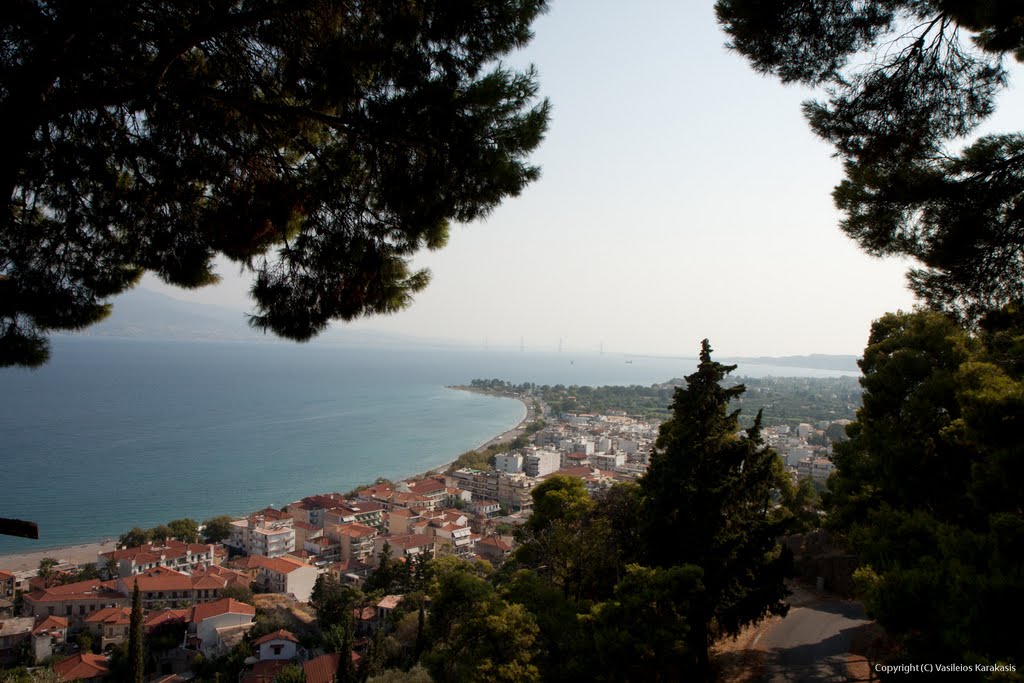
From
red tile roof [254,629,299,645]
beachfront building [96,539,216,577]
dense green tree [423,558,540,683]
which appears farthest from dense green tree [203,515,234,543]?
dense green tree [423,558,540,683]

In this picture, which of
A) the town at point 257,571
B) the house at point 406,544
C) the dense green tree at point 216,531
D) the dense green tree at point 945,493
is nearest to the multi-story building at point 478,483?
the town at point 257,571

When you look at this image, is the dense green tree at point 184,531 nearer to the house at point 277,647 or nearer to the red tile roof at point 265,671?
the house at point 277,647

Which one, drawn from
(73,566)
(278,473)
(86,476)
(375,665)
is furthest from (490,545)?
(86,476)

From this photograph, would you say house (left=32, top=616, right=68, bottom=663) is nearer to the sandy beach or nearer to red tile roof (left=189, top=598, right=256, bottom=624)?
red tile roof (left=189, top=598, right=256, bottom=624)

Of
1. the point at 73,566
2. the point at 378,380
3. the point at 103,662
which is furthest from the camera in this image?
the point at 378,380

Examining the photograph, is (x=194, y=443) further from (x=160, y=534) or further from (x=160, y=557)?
(x=160, y=557)

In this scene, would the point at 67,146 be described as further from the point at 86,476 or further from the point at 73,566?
the point at 86,476
